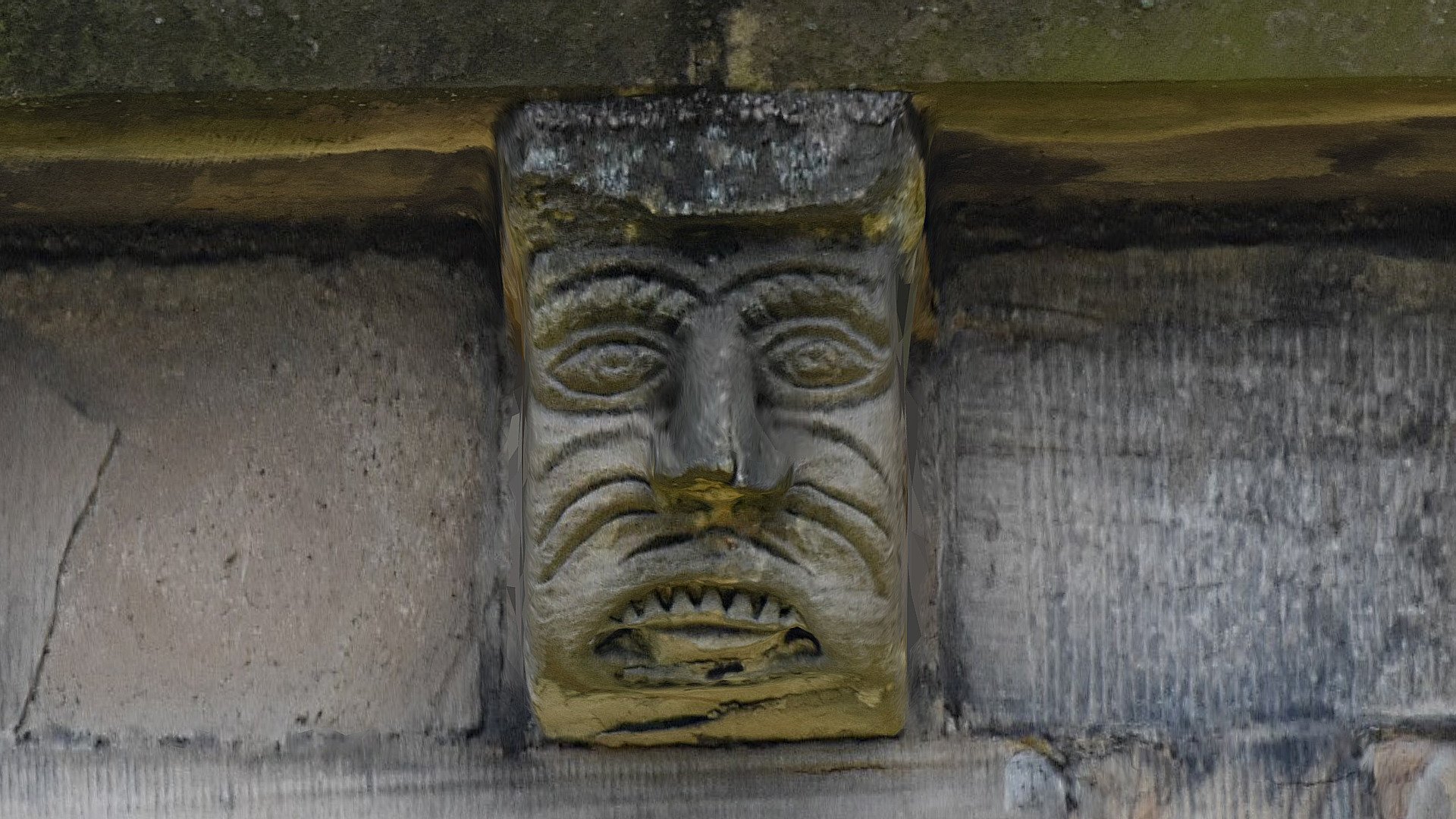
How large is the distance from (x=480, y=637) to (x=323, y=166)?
1.85 ft

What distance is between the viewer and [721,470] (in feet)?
5.07

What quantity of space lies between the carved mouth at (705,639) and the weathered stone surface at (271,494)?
0.28 metres

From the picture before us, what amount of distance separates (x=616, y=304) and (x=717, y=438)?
0.18 meters

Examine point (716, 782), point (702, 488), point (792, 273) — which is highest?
point (792, 273)

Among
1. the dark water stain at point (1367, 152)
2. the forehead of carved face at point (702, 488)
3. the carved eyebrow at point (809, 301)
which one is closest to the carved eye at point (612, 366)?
the forehead of carved face at point (702, 488)

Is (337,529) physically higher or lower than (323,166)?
lower

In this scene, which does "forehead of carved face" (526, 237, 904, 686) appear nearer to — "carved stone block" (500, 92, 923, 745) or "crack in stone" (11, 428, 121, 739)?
"carved stone block" (500, 92, 923, 745)

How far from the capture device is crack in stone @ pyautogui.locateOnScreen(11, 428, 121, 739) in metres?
1.92

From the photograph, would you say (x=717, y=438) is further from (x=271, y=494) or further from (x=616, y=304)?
(x=271, y=494)

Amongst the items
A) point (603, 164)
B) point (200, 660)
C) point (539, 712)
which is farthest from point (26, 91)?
point (539, 712)

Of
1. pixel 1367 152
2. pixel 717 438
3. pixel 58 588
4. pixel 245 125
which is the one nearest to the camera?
pixel 717 438

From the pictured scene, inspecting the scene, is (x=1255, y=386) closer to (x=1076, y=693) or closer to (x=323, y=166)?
(x=1076, y=693)

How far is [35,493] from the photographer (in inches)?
76.8

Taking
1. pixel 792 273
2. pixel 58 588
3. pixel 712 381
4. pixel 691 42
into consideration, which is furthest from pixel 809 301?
pixel 58 588
